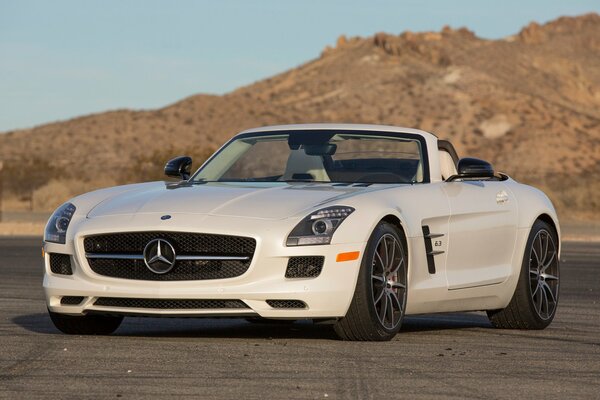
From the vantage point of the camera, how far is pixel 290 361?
818 centimetres

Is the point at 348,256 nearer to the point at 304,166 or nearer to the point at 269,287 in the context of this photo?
the point at 269,287

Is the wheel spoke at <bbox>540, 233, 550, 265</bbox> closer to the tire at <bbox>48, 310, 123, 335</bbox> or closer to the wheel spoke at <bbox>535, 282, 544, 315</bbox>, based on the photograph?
the wheel spoke at <bbox>535, 282, 544, 315</bbox>

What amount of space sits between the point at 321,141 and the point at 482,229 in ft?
4.50

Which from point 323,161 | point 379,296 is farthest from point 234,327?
point 379,296

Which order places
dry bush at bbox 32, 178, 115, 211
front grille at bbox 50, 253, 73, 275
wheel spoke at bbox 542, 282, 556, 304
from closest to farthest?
front grille at bbox 50, 253, 73, 275 < wheel spoke at bbox 542, 282, 556, 304 < dry bush at bbox 32, 178, 115, 211

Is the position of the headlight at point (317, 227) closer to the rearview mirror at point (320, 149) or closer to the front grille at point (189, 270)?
the front grille at point (189, 270)

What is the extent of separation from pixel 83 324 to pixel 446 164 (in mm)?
3217

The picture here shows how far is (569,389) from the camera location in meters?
7.19

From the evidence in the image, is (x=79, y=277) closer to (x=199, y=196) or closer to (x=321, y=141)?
(x=199, y=196)

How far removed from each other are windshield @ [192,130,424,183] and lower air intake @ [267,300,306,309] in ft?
5.42

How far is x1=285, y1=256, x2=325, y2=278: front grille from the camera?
354 inches

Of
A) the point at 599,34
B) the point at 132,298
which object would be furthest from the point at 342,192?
the point at 599,34

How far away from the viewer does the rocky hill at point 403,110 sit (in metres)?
95.0

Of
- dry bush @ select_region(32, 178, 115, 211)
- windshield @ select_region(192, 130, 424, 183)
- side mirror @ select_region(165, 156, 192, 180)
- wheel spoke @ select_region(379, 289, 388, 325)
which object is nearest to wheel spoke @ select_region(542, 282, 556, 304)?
windshield @ select_region(192, 130, 424, 183)
